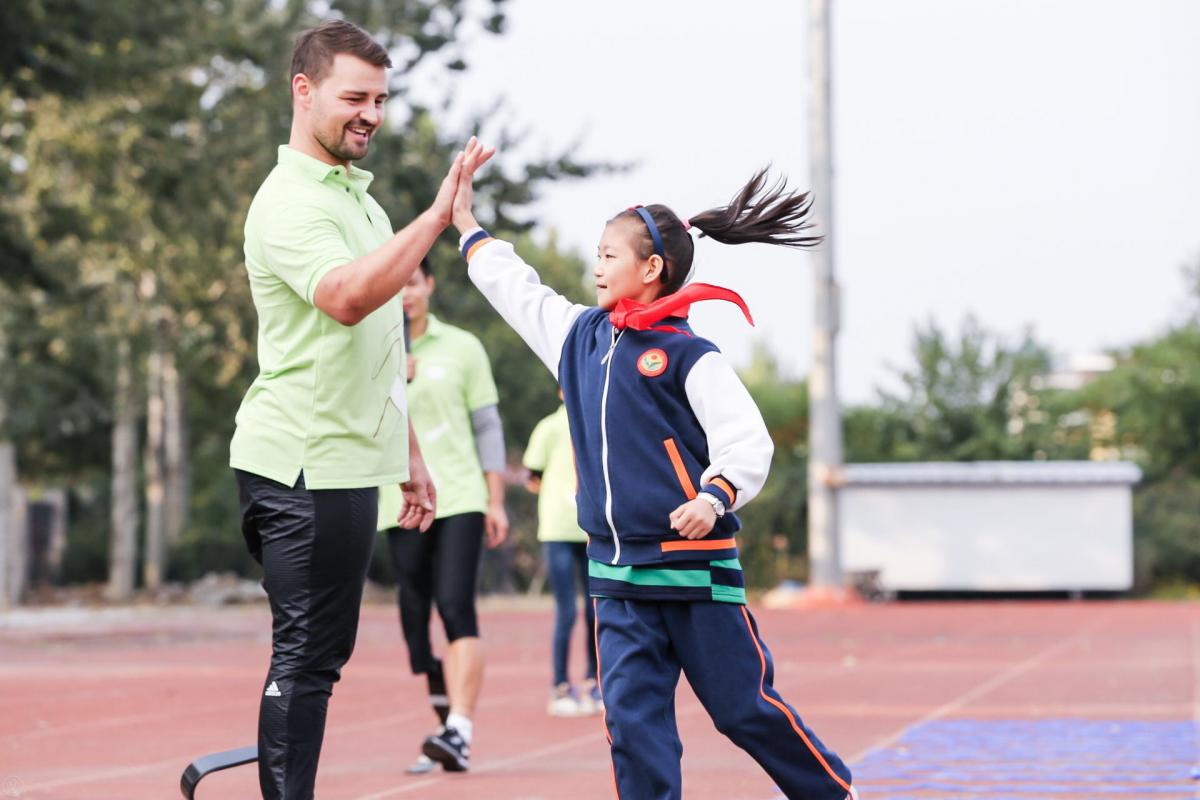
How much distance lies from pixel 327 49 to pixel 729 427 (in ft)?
4.41

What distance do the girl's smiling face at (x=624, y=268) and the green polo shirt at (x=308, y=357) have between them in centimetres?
58

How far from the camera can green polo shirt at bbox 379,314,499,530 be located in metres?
7.36

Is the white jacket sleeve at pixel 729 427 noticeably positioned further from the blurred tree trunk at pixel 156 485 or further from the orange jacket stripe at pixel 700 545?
the blurred tree trunk at pixel 156 485

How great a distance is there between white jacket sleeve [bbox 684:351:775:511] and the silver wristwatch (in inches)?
1.1

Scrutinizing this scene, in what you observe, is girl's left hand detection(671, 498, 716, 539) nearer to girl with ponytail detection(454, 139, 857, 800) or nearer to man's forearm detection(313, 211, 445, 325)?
girl with ponytail detection(454, 139, 857, 800)

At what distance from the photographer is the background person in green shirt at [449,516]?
723cm

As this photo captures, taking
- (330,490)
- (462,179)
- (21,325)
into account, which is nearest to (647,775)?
(330,490)

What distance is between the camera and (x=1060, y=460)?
123 feet

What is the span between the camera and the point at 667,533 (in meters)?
4.34

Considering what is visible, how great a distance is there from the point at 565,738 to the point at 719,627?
4.34 meters

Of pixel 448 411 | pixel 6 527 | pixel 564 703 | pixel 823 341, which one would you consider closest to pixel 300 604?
pixel 448 411

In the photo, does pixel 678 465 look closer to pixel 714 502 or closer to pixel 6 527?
pixel 714 502

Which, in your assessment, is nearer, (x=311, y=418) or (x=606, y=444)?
(x=311, y=418)

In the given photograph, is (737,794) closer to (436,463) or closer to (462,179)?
(436,463)
